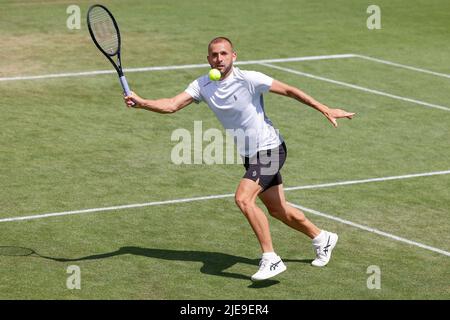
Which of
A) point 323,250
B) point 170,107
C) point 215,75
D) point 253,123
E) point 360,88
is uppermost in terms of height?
point 215,75

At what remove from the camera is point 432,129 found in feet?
68.2

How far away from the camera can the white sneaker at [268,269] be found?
1297 cm

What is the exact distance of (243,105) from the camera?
1324 cm

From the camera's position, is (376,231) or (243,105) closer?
(243,105)

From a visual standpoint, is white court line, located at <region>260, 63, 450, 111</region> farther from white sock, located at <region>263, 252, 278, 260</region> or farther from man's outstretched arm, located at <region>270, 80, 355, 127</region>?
white sock, located at <region>263, 252, 278, 260</region>

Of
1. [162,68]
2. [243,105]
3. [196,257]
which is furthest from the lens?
[162,68]

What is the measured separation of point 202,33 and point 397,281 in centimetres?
1594

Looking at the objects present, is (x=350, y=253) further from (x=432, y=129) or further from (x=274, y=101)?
(x=274, y=101)

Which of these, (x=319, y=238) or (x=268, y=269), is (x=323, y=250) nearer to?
(x=319, y=238)

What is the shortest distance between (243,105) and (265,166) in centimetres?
73

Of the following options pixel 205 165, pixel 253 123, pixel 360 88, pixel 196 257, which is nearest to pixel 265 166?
pixel 253 123

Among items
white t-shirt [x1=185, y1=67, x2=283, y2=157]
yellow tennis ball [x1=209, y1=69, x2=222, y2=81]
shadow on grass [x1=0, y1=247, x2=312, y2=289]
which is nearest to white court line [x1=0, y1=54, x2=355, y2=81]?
shadow on grass [x1=0, y1=247, x2=312, y2=289]

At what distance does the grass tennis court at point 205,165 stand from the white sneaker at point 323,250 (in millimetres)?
122

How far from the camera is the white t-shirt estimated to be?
13.2 m
